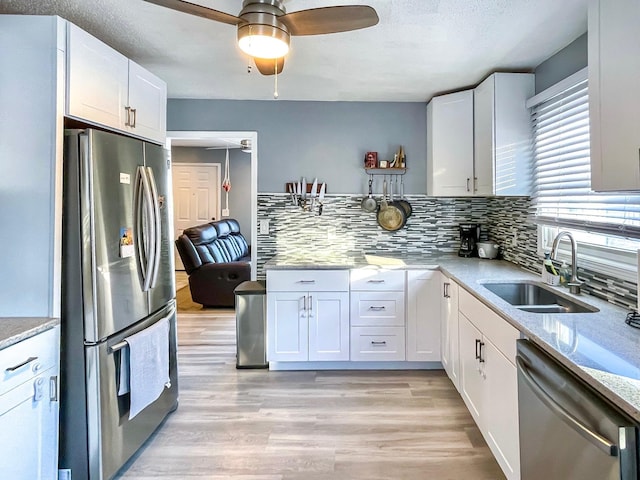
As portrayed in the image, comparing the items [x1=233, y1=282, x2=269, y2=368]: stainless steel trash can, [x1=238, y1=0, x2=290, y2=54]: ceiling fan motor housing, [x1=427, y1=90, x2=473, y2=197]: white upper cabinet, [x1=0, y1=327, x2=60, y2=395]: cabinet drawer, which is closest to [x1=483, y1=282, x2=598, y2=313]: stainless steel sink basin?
[x1=427, y1=90, x2=473, y2=197]: white upper cabinet

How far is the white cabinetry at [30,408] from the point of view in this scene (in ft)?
4.48

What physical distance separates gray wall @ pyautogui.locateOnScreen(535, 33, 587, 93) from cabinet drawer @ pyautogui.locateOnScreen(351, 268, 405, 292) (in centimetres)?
163

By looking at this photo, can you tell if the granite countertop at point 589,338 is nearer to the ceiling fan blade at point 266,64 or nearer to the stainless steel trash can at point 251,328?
the stainless steel trash can at point 251,328

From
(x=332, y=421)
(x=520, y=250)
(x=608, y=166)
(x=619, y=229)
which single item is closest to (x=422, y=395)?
(x=332, y=421)

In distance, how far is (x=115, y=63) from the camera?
1.98 meters

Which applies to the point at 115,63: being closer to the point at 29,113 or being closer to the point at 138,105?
the point at 138,105

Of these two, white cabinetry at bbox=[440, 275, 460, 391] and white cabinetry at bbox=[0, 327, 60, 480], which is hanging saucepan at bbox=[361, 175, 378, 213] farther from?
white cabinetry at bbox=[0, 327, 60, 480]

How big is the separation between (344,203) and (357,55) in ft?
4.55

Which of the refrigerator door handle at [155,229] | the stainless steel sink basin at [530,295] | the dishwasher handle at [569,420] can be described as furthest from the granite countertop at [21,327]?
the stainless steel sink basin at [530,295]

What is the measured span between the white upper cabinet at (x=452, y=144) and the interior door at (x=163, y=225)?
6.96 feet

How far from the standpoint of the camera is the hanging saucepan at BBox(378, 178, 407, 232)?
3.59 m

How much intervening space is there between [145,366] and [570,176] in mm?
2578

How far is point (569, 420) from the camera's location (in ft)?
3.75

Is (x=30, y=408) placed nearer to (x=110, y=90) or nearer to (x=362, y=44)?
(x=110, y=90)
